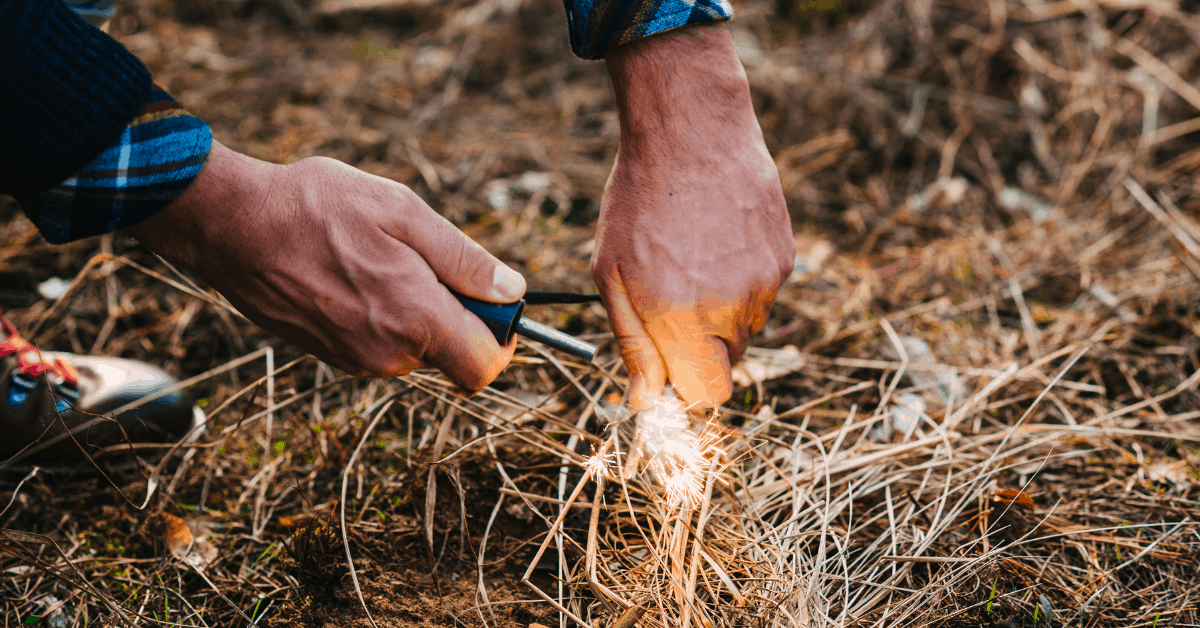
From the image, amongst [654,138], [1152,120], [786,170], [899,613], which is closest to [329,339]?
[654,138]

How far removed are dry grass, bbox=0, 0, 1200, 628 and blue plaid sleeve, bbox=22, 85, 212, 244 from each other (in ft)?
1.50

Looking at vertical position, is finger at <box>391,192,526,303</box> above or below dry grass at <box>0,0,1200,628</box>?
above

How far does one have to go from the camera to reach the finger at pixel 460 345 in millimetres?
1093

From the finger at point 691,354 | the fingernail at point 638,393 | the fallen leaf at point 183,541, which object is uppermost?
the finger at point 691,354

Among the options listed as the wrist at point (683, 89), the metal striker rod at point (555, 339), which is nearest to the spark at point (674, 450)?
the metal striker rod at point (555, 339)

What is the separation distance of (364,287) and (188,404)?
97 centimetres

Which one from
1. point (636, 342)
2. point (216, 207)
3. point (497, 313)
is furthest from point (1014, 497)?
point (216, 207)

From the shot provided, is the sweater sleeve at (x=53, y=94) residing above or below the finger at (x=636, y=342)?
above

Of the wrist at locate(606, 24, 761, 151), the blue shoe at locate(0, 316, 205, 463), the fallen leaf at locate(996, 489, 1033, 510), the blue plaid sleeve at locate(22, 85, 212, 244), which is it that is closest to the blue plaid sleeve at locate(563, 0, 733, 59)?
the wrist at locate(606, 24, 761, 151)

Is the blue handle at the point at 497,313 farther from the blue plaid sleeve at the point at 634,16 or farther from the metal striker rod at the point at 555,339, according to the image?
the blue plaid sleeve at the point at 634,16

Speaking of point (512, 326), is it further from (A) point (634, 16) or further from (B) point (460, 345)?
(A) point (634, 16)

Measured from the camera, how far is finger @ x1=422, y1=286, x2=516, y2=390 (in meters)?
1.09

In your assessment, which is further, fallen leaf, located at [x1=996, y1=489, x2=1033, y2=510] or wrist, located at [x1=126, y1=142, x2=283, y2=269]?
fallen leaf, located at [x1=996, y1=489, x2=1033, y2=510]

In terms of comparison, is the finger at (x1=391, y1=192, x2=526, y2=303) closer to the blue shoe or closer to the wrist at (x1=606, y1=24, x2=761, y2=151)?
the wrist at (x1=606, y1=24, x2=761, y2=151)
